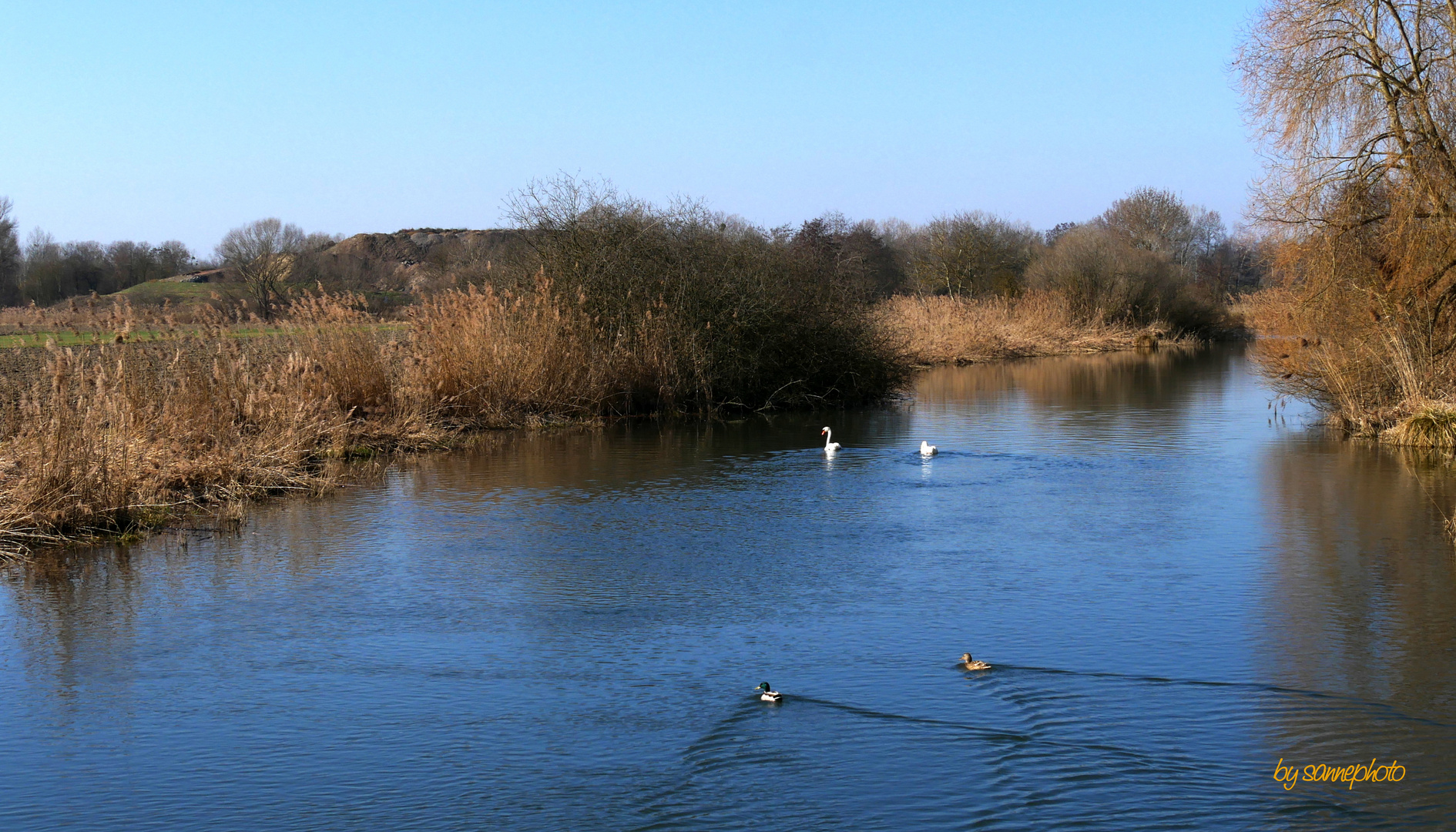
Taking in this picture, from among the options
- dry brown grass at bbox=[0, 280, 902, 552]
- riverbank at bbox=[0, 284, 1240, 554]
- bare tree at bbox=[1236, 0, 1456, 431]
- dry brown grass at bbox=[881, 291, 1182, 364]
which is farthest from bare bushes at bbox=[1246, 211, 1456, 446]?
dry brown grass at bbox=[881, 291, 1182, 364]

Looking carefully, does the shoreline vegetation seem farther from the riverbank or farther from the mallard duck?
the mallard duck

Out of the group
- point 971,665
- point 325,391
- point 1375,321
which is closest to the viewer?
point 971,665

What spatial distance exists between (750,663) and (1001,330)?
109 feet

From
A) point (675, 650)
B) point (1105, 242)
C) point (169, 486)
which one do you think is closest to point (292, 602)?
point (675, 650)

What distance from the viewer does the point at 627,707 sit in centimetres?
562

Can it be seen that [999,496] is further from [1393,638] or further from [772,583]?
[1393,638]

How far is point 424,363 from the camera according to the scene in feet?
53.8

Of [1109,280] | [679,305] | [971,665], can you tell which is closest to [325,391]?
[679,305]

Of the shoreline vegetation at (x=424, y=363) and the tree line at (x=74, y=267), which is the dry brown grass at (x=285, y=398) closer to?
the shoreline vegetation at (x=424, y=363)

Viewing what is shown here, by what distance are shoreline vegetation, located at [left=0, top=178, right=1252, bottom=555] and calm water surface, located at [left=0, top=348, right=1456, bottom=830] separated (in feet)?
3.05

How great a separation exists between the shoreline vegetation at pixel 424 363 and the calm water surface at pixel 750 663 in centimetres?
93

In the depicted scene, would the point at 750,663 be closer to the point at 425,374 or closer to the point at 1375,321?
the point at 425,374

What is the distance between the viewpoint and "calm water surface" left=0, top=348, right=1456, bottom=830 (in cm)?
466

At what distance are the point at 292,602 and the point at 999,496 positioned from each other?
6607 millimetres
